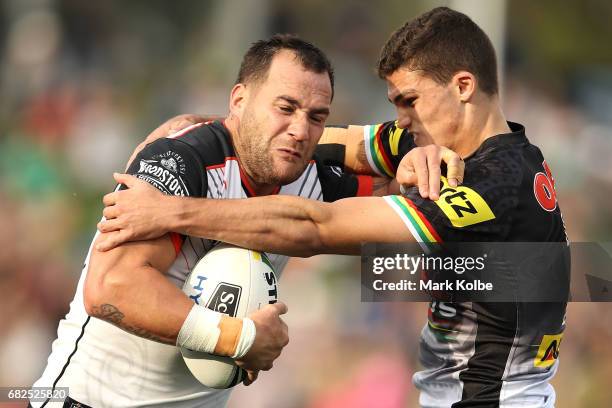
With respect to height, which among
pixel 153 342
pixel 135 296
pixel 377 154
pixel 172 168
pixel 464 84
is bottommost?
pixel 153 342

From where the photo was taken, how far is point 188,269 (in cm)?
459

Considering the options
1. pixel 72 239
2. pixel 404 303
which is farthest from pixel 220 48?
pixel 404 303

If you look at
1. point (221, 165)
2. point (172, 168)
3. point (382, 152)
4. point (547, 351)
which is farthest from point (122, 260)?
point (547, 351)

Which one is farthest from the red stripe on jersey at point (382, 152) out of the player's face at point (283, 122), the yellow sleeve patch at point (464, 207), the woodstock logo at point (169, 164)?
the woodstock logo at point (169, 164)

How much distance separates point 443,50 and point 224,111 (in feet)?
15.7

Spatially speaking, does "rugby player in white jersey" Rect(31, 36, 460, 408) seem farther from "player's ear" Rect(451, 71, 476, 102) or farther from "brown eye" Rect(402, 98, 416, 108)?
"player's ear" Rect(451, 71, 476, 102)

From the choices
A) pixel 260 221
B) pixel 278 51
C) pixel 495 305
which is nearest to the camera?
pixel 260 221

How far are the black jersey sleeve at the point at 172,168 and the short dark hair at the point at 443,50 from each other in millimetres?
1271

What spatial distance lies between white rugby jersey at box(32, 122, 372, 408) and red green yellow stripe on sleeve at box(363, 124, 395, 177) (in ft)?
4.01

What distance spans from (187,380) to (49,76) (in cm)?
606

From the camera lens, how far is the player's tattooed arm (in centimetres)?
421

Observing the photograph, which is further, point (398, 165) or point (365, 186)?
point (365, 186)

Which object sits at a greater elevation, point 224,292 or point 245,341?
point 224,292

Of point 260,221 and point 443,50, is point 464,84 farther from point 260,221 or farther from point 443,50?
point 260,221
